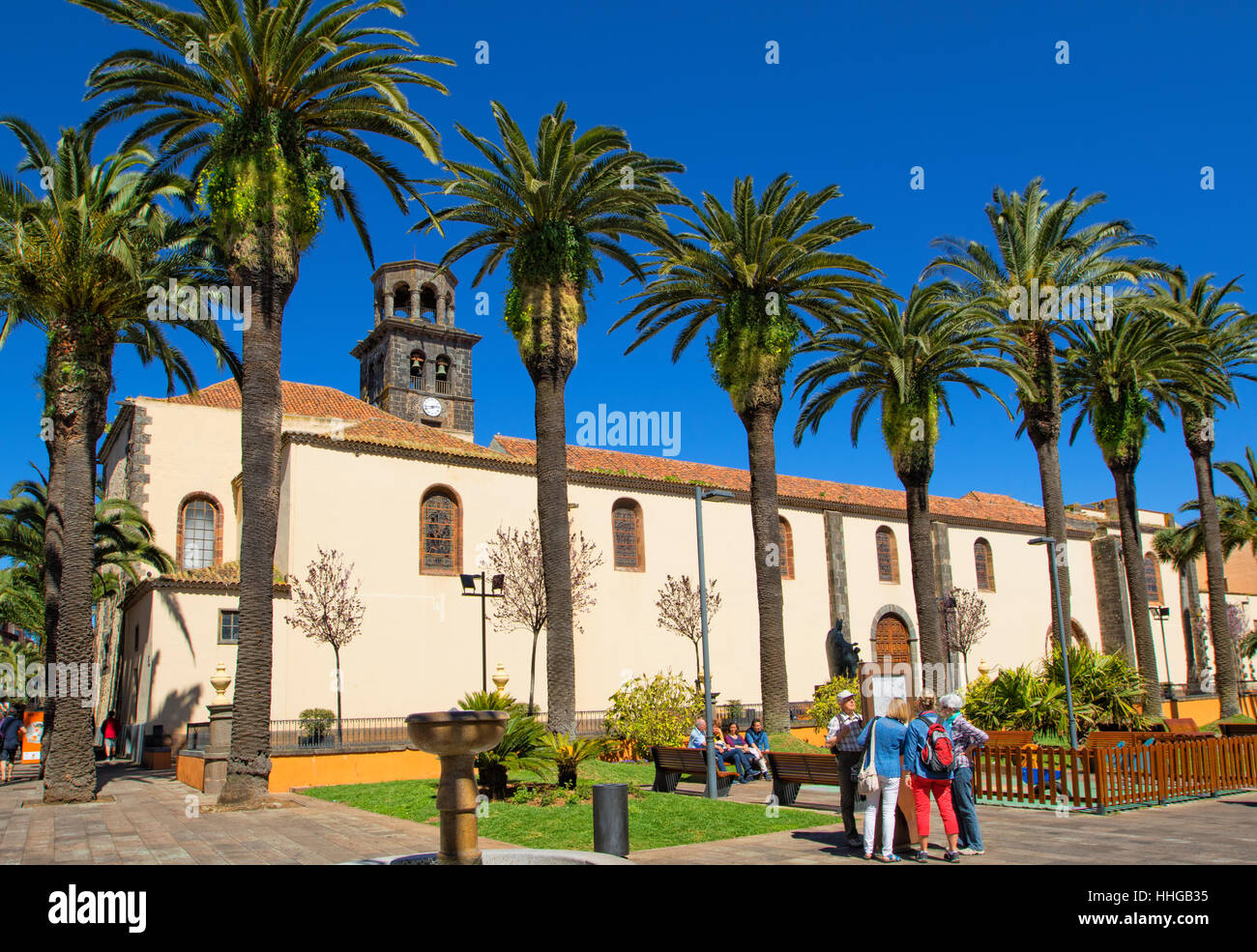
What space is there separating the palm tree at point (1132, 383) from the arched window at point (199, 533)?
29.0 metres

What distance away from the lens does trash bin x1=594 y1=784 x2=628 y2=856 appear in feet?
32.6

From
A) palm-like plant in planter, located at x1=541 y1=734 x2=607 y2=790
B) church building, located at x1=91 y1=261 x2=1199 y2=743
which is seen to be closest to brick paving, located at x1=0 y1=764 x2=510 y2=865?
palm-like plant in planter, located at x1=541 y1=734 x2=607 y2=790

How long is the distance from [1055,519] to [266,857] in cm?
2142

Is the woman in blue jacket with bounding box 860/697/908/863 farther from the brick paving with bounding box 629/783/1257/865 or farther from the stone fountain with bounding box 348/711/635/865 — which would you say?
the stone fountain with bounding box 348/711/635/865

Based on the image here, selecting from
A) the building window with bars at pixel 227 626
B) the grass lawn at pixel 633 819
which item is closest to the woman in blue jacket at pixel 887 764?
the grass lawn at pixel 633 819

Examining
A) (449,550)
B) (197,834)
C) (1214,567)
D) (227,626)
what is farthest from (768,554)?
(1214,567)

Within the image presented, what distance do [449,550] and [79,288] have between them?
14.1 m

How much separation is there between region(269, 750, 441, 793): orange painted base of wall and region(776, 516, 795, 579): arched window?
2005 centimetres

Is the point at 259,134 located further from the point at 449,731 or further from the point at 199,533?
the point at 199,533

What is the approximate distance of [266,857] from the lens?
10.3 meters

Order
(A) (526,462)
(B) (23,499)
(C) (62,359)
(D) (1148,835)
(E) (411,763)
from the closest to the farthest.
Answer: (D) (1148,835), (C) (62,359), (E) (411,763), (B) (23,499), (A) (526,462)

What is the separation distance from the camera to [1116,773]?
13844mm

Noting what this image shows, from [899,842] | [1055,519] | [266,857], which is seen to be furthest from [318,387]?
[899,842]
